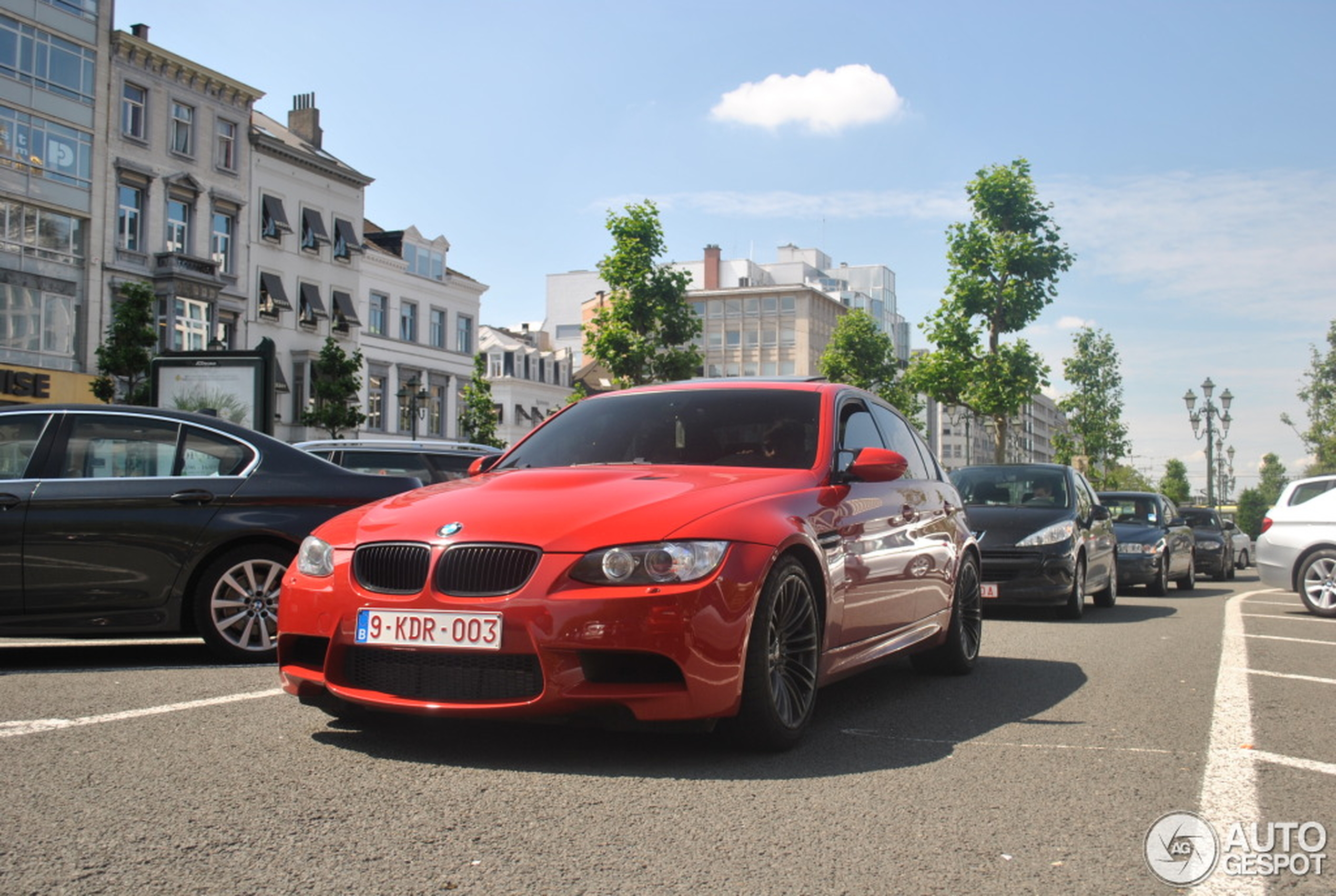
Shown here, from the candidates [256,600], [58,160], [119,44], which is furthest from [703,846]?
[119,44]

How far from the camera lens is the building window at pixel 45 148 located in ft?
116

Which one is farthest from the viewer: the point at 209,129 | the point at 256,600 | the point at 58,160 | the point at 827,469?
the point at 209,129

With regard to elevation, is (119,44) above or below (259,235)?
above

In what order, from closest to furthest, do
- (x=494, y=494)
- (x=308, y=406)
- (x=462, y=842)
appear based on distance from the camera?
(x=462, y=842), (x=494, y=494), (x=308, y=406)

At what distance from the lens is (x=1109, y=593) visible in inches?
603

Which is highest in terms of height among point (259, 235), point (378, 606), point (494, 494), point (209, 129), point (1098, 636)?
point (209, 129)

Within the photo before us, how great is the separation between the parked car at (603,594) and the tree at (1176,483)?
515ft

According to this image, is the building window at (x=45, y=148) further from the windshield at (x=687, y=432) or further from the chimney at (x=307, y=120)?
the windshield at (x=687, y=432)

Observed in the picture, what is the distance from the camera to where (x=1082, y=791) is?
14.4 feet

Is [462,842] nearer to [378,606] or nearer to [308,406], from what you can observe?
[378,606]

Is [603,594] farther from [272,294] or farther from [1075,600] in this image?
[272,294]

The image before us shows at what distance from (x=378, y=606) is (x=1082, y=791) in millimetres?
2493

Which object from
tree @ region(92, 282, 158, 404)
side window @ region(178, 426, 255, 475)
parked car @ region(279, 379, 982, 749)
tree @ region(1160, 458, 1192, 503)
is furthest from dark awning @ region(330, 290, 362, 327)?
tree @ region(1160, 458, 1192, 503)

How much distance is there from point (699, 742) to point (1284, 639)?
781 centimetres
